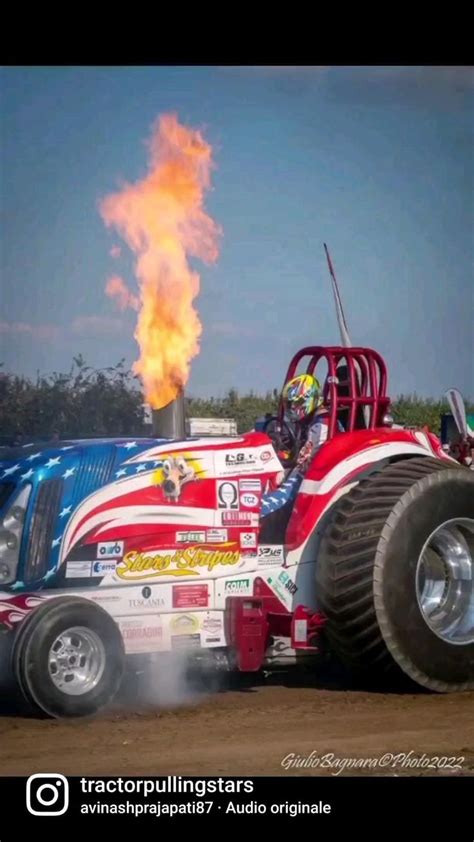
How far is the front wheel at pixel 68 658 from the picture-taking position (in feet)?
27.3

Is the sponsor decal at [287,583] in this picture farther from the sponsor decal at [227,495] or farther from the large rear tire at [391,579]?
the sponsor decal at [227,495]

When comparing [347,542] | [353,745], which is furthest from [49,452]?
[353,745]

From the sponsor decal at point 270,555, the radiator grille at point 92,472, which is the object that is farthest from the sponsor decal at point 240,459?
the radiator grille at point 92,472

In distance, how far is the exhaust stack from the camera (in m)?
10.4

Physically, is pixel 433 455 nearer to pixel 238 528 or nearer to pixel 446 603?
pixel 446 603

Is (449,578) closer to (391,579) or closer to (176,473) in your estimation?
(391,579)

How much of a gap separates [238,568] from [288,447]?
1.36 meters

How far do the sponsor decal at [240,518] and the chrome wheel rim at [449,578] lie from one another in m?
1.29

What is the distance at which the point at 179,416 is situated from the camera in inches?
418

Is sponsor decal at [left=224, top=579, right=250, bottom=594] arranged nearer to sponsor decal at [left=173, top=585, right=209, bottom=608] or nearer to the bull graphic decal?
sponsor decal at [left=173, top=585, right=209, bottom=608]

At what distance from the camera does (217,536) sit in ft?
31.0

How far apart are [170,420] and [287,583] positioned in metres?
1.76

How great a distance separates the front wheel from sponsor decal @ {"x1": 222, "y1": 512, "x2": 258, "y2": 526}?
47.7 inches
